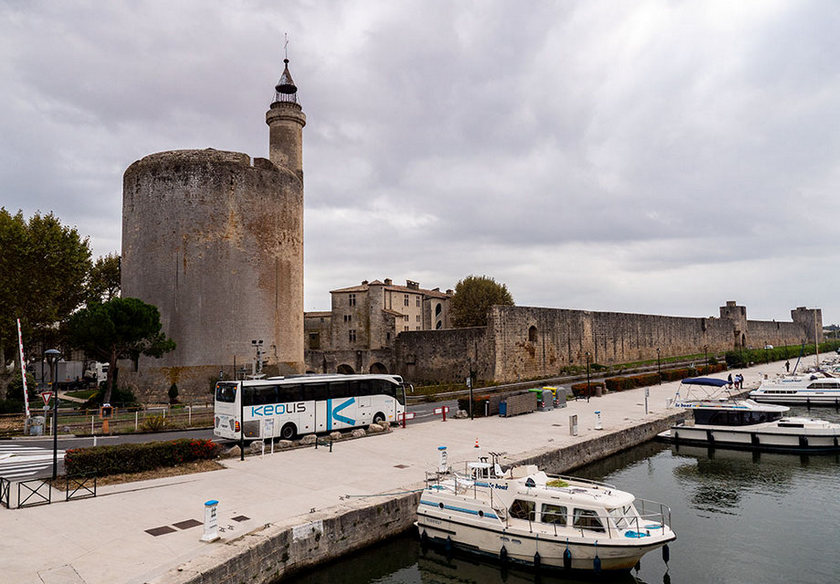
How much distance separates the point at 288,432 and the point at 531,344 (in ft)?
106

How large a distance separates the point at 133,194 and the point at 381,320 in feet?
110

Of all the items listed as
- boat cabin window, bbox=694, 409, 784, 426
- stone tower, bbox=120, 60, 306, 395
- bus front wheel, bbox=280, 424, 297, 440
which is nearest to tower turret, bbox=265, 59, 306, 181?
stone tower, bbox=120, 60, 306, 395

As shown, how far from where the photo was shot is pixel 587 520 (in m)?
12.3

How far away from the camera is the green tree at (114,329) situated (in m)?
30.8

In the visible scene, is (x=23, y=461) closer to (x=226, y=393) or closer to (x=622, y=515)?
(x=226, y=393)

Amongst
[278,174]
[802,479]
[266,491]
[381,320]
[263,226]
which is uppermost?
[278,174]

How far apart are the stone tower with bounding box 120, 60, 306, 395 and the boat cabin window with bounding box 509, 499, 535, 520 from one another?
27467mm

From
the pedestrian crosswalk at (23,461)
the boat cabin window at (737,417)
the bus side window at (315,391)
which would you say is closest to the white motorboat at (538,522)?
the bus side window at (315,391)

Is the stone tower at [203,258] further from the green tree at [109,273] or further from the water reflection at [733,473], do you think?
the water reflection at [733,473]

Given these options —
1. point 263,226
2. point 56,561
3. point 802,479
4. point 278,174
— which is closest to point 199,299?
point 263,226

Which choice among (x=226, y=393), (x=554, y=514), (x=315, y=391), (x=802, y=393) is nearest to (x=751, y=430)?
(x=554, y=514)

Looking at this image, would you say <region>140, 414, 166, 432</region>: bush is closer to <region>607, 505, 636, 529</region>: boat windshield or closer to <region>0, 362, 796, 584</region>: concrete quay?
<region>0, 362, 796, 584</region>: concrete quay

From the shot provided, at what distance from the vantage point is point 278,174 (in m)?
41.6

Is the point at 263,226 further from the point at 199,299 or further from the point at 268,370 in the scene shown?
the point at 268,370
